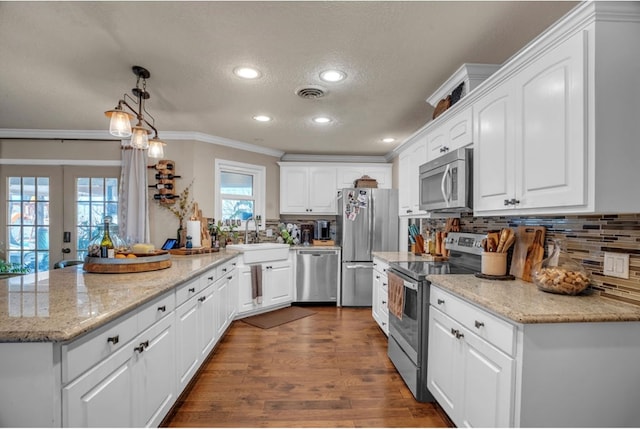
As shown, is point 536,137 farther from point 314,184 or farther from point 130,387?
Result: point 314,184

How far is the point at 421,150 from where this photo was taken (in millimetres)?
2938

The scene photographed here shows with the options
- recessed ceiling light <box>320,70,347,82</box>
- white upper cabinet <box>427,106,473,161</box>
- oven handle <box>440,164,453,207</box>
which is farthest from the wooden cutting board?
recessed ceiling light <box>320,70,347,82</box>

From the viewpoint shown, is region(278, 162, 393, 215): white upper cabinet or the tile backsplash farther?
region(278, 162, 393, 215): white upper cabinet

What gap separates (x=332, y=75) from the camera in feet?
7.53

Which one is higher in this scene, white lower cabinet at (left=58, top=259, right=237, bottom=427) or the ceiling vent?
the ceiling vent

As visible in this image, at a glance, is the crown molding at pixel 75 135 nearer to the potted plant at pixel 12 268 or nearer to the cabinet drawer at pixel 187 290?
the potted plant at pixel 12 268

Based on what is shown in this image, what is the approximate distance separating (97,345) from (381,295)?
2630mm

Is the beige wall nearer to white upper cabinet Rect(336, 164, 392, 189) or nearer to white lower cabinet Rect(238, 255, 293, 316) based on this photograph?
white lower cabinet Rect(238, 255, 293, 316)

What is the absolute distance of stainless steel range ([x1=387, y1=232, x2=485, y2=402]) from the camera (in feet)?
6.84

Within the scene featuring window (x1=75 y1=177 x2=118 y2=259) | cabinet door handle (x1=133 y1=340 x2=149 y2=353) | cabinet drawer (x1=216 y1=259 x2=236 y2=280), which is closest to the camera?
cabinet door handle (x1=133 y1=340 x2=149 y2=353)

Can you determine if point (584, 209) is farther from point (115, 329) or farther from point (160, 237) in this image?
point (160, 237)

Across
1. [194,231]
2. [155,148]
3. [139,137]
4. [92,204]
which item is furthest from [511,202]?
[92,204]

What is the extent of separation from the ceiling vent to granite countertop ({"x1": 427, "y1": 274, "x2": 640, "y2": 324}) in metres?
1.81

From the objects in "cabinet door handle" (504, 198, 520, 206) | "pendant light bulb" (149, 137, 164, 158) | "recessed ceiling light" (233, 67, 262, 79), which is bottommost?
"cabinet door handle" (504, 198, 520, 206)
